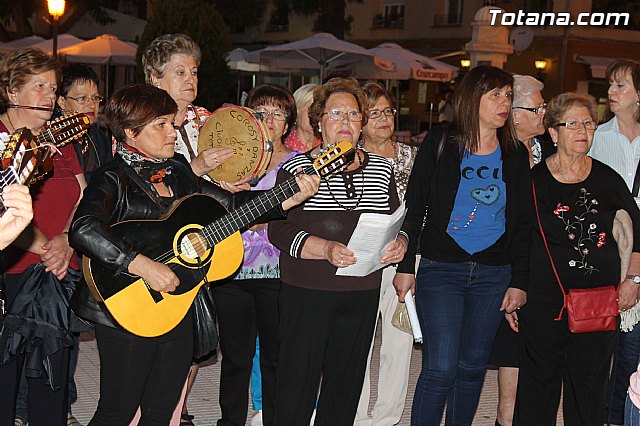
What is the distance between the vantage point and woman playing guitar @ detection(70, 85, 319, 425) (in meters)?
4.00

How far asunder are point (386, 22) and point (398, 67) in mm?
16630

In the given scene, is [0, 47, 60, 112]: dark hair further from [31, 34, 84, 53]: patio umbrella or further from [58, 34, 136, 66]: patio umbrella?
[31, 34, 84, 53]: patio umbrella

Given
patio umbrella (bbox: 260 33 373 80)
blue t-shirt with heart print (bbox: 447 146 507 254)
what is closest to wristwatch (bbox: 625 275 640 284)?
blue t-shirt with heart print (bbox: 447 146 507 254)

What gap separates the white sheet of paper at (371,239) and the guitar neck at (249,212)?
1.23 ft

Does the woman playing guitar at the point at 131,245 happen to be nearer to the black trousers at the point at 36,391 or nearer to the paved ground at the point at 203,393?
the black trousers at the point at 36,391

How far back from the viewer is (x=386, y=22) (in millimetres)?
36594

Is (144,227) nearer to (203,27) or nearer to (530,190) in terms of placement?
(530,190)

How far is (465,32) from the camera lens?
3331cm

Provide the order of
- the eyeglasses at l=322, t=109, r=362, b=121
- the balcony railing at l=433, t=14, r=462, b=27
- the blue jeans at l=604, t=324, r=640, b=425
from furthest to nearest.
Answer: the balcony railing at l=433, t=14, r=462, b=27 < the blue jeans at l=604, t=324, r=640, b=425 < the eyeglasses at l=322, t=109, r=362, b=121

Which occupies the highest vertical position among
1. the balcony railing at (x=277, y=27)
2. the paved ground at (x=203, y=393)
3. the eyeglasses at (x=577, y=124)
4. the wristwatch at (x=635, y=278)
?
the balcony railing at (x=277, y=27)

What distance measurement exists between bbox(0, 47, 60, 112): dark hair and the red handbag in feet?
9.26

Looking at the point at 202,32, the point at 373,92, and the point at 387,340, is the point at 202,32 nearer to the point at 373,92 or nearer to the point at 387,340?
the point at 373,92

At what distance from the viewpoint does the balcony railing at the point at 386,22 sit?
36219mm

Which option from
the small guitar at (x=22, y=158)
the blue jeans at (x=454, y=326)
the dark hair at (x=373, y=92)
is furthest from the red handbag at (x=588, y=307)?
the small guitar at (x=22, y=158)
